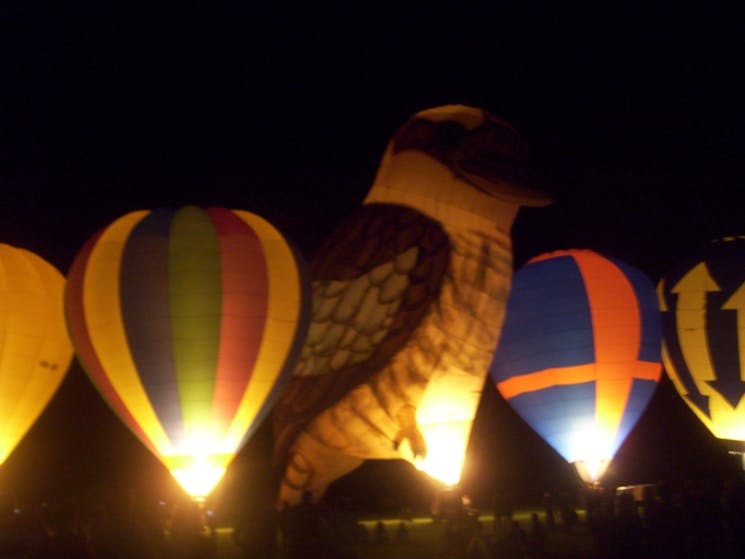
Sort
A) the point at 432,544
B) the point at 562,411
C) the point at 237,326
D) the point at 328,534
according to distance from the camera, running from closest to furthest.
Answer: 1. the point at 328,534
2. the point at 237,326
3. the point at 432,544
4. the point at 562,411

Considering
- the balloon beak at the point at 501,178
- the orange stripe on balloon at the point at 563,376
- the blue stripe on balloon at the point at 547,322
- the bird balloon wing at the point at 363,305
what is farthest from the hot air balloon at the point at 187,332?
the orange stripe on balloon at the point at 563,376

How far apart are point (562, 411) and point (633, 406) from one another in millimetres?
719

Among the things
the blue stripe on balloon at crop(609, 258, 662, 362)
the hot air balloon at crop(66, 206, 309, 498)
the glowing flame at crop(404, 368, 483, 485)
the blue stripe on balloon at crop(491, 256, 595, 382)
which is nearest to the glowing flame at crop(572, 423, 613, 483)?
the blue stripe on balloon at crop(491, 256, 595, 382)

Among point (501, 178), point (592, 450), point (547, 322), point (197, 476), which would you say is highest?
point (501, 178)

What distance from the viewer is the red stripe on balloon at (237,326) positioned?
795cm

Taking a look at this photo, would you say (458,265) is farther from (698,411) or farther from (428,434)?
(698,411)

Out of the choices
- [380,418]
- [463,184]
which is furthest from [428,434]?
[463,184]

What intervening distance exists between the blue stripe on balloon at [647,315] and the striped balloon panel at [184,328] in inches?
149

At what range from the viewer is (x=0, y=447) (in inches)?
358

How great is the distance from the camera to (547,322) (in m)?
10.2

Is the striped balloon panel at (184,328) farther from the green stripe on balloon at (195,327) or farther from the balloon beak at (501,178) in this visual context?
the balloon beak at (501,178)

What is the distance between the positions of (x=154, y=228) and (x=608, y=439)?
4781 mm

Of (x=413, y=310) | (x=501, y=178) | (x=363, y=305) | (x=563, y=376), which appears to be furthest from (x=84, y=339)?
(x=563, y=376)

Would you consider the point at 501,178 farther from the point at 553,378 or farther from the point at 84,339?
the point at 84,339
